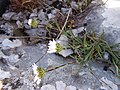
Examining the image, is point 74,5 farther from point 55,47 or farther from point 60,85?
point 60,85

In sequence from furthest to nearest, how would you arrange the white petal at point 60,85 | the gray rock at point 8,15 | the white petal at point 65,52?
the gray rock at point 8,15 → the white petal at point 65,52 → the white petal at point 60,85

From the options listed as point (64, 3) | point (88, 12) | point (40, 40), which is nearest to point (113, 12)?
point (88, 12)

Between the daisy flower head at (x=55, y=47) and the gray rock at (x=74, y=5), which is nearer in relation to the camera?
the daisy flower head at (x=55, y=47)

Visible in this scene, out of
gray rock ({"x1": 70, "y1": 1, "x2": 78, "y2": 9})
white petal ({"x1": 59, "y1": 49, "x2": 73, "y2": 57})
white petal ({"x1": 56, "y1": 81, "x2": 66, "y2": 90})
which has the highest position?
gray rock ({"x1": 70, "y1": 1, "x2": 78, "y2": 9})

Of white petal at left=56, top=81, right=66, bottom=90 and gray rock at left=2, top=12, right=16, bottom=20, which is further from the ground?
gray rock at left=2, top=12, right=16, bottom=20

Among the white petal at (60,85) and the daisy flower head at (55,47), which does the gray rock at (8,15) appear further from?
the white petal at (60,85)

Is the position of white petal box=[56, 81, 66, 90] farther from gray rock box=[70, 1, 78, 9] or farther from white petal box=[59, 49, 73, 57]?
gray rock box=[70, 1, 78, 9]

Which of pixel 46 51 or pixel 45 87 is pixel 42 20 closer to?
pixel 46 51

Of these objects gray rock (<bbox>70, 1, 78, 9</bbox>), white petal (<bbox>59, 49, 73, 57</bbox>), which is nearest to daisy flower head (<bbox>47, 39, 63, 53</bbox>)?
white petal (<bbox>59, 49, 73, 57</bbox>)

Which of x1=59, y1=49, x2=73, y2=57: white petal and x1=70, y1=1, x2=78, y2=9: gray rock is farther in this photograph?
x1=70, y1=1, x2=78, y2=9: gray rock

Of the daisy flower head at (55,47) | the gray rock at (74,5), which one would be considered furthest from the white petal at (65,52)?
the gray rock at (74,5)

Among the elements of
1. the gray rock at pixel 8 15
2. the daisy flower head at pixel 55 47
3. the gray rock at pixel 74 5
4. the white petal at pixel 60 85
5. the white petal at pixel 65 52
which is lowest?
the white petal at pixel 60 85

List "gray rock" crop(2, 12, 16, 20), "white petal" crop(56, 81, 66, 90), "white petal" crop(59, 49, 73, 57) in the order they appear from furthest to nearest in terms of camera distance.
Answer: "gray rock" crop(2, 12, 16, 20) < "white petal" crop(59, 49, 73, 57) < "white petal" crop(56, 81, 66, 90)

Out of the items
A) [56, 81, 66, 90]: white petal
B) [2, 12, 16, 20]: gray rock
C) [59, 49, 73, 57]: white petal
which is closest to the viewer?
[56, 81, 66, 90]: white petal
